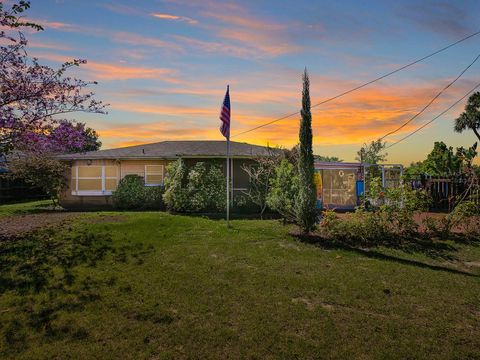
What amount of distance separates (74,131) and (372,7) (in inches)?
464

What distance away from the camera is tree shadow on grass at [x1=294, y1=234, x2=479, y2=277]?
8.96m

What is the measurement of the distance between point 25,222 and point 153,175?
24.5 ft

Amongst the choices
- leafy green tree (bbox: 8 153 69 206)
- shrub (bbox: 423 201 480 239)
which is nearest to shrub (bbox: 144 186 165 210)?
leafy green tree (bbox: 8 153 69 206)

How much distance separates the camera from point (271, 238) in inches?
464

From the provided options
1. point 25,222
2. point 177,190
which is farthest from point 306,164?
point 25,222

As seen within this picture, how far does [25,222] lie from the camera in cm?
1487

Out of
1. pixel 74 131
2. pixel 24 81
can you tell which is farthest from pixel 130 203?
pixel 24 81

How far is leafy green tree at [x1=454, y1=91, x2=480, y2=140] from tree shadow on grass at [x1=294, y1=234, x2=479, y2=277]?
2942 cm

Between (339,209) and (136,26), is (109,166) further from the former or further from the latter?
(339,209)

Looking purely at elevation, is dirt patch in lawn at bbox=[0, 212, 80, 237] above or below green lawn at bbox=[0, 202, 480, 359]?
above

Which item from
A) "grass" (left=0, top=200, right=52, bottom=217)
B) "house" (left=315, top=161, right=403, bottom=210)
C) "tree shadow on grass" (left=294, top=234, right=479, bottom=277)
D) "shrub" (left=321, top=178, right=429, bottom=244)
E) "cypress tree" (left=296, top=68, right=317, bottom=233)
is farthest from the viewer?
"house" (left=315, top=161, right=403, bottom=210)

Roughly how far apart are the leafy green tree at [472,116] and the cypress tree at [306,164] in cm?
3033

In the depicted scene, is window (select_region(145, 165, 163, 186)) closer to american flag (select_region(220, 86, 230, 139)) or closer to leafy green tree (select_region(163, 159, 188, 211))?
leafy green tree (select_region(163, 159, 188, 211))

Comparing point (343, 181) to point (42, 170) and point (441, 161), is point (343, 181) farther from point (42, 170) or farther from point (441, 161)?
point (42, 170)
